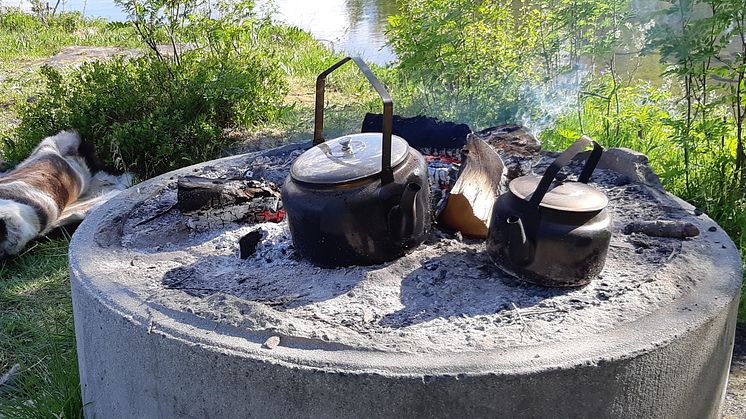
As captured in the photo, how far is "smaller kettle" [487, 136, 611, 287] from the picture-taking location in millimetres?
2135

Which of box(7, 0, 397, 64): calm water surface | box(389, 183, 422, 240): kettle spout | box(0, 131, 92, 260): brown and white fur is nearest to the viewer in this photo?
box(389, 183, 422, 240): kettle spout

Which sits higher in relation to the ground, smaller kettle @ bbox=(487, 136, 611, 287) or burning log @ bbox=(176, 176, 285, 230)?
smaller kettle @ bbox=(487, 136, 611, 287)

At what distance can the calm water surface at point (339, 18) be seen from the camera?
10469mm

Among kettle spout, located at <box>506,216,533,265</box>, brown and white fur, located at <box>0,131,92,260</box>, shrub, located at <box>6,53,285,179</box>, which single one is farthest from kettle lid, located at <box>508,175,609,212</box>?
shrub, located at <box>6,53,285,179</box>

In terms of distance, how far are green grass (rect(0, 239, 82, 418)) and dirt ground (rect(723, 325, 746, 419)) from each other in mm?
2535

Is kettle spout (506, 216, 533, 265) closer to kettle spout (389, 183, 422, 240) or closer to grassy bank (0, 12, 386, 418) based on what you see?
kettle spout (389, 183, 422, 240)

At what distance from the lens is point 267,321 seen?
6.87ft

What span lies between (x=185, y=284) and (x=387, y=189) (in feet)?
2.54

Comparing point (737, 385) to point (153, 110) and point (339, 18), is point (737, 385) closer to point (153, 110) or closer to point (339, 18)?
point (153, 110)

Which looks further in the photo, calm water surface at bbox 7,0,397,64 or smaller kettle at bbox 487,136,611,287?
calm water surface at bbox 7,0,397,64

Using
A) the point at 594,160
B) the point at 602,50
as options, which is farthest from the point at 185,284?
Answer: the point at 602,50

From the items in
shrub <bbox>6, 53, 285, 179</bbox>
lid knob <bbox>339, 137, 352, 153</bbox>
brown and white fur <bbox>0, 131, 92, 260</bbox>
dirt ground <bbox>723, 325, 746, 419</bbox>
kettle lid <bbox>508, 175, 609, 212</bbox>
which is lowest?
dirt ground <bbox>723, 325, 746, 419</bbox>

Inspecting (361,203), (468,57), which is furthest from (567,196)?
(468,57)

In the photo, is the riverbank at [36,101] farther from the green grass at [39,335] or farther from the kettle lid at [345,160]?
the kettle lid at [345,160]
